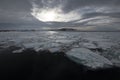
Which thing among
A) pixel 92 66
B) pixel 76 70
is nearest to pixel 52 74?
pixel 76 70

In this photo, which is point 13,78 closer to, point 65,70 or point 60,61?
point 65,70

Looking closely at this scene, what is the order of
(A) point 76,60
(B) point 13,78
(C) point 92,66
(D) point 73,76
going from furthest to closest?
1. (A) point 76,60
2. (C) point 92,66
3. (D) point 73,76
4. (B) point 13,78

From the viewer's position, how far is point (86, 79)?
3.04 m

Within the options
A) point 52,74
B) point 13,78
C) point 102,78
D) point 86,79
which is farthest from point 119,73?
point 13,78

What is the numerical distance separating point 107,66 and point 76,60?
51.6 inches

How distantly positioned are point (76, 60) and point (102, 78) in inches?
61.0

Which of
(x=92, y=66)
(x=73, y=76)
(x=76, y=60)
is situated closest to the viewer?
(x=73, y=76)

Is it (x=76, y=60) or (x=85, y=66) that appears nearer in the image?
(x=85, y=66)

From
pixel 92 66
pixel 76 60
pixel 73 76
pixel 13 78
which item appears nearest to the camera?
pixel 13 78

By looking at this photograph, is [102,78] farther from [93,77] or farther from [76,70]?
[76,70]

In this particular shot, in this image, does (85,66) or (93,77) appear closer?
(93,77)

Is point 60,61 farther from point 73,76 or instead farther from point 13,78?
point 13,78

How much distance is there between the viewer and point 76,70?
3635 mm

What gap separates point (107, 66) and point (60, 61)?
196cm
